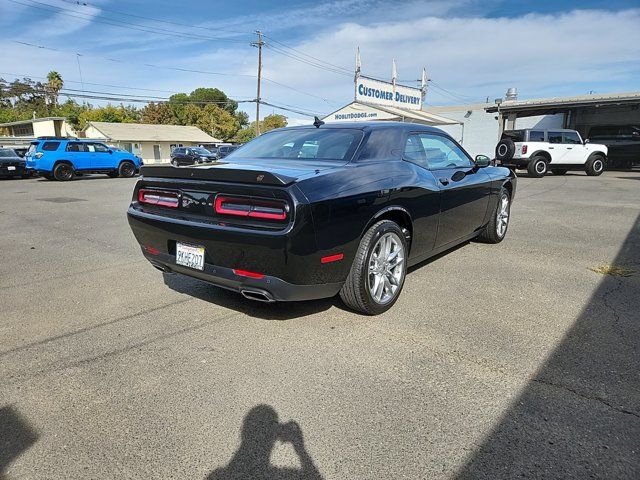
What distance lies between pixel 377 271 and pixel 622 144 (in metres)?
21.5

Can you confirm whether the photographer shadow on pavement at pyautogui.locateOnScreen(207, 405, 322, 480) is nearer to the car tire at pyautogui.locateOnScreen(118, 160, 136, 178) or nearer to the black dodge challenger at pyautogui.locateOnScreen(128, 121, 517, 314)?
the black dodge challenger at pyautogui.locateOnScreen(128, 121, 517, 314)

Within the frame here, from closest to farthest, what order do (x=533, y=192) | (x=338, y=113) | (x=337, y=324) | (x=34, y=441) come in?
(x=34, y=441) < (x=337, y=324) < (x=533, y=192) < (x=338, y=113)

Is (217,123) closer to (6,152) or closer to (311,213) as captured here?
(6,152)

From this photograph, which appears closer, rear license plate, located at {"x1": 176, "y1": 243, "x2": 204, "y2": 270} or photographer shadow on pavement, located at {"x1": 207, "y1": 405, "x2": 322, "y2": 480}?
photographer shadow on pavement, located at {"x1": 207, "y1": 405, "x2": 322, "y2": 480}

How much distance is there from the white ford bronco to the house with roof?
122 feet

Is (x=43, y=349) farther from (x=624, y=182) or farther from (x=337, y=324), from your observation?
(x=624, y=182)

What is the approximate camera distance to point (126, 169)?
20609 millimetres

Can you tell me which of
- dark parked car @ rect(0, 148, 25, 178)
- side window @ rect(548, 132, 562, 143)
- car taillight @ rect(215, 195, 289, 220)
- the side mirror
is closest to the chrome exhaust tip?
car taillight @ rect(215, 195, 289, 220)

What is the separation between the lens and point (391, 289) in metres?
3.63

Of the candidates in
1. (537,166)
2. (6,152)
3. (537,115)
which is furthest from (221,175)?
(537,115)

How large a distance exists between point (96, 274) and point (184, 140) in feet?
156

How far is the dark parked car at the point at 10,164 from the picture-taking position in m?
18.7

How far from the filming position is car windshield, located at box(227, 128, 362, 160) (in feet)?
12.0

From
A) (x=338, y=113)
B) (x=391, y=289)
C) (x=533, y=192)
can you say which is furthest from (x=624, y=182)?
(x=338, y=113)
